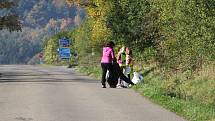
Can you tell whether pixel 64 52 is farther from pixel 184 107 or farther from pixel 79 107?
pixel 184 107

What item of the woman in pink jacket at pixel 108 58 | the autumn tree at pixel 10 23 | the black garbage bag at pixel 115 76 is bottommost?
the black garbage bag at pixel 115 76

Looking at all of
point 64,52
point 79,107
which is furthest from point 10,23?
point 79,107

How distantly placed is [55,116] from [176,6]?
29.1 feet

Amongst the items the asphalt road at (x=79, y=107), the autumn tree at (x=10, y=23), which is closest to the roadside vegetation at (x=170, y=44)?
the asphalt road at (x=79, y=107)

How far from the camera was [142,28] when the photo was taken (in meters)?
30.8

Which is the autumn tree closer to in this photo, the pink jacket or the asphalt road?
the pink jacket

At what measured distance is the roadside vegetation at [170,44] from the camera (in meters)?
17.9

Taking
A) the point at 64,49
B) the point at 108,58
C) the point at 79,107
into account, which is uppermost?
the point at 108,58

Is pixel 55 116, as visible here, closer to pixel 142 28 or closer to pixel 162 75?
pixel 162 75

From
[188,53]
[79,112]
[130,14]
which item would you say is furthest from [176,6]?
[130,14]

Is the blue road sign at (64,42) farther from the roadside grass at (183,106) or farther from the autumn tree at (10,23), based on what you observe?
the roadside grass at (183,106)

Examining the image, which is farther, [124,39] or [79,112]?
[124,39]

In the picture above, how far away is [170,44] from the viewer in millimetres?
25359

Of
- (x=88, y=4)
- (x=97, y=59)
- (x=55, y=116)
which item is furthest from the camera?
(x=97, y=59)
